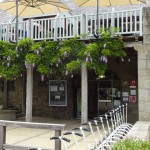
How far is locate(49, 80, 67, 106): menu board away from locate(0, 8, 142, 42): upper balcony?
13.5 feet

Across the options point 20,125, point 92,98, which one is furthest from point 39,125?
point 92,98

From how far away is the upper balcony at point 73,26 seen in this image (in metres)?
10.7

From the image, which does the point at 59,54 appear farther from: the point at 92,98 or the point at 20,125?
the point at 20,125

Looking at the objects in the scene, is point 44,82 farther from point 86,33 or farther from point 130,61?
point 86,33

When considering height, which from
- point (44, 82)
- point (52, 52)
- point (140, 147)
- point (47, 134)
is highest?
point (52, 52)

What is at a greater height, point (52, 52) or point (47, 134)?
point (52, 52)

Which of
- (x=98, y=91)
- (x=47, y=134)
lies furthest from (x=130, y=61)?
(x=47, y=134)

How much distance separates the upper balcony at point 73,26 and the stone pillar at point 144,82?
607 mm

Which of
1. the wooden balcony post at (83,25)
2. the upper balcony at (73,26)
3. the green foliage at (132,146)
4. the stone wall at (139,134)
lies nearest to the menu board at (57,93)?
the upper balcony at (73,26)

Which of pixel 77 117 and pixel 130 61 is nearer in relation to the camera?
pixel 130 61

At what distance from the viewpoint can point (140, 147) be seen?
4.11m

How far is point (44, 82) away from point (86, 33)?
19.0 feet

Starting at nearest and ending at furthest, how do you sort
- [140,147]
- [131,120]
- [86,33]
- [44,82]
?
[140,147], [86,33], [131,120], [44,82]

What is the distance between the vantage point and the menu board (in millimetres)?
15734
